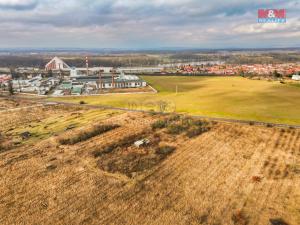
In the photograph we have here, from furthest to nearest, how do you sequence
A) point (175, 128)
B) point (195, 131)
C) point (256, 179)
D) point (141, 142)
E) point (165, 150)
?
point (175, 128)
point (195, 131)
point (141, 142)
point (165, 150)
point (256, 179)

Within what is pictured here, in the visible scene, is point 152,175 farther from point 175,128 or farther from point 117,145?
point 175,128

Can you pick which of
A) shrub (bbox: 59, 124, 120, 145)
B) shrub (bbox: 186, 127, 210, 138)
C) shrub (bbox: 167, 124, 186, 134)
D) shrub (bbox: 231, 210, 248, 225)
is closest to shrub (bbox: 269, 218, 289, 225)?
shrub (bbox: 231, 210, 248, 225)

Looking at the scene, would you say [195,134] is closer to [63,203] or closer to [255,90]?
[63,203]

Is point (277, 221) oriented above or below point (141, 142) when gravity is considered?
below

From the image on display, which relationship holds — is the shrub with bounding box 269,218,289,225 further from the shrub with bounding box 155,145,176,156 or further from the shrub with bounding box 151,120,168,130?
the shrub with bounding box 151,120,168,130

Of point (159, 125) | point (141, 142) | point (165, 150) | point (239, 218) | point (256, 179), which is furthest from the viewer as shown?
point (159, 125)

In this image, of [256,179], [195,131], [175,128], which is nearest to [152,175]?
[256,179]

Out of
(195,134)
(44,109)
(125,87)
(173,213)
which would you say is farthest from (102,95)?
(173,213)

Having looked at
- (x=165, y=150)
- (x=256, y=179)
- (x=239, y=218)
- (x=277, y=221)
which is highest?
(x=165, y=150)

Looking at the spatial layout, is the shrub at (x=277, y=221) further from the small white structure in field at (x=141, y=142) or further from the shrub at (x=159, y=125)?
the shrub at (x=159, y=125)

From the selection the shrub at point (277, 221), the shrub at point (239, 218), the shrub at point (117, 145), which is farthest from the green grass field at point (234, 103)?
the shrub at point (239, 218)
